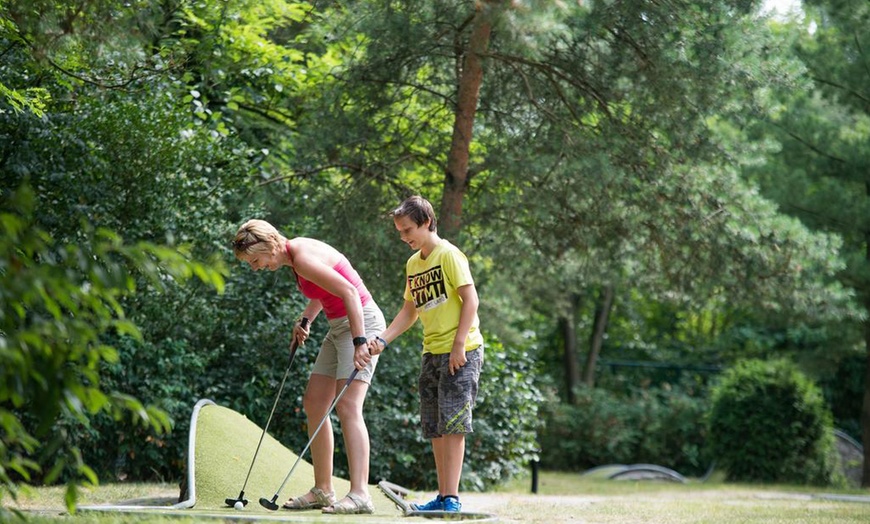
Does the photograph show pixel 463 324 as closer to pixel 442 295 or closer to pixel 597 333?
pixel 442 295

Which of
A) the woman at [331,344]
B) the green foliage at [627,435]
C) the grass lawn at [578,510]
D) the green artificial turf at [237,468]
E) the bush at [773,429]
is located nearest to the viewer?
the grass lawn at [578,510]

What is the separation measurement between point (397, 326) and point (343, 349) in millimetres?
306

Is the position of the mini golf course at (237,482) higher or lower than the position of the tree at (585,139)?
lower

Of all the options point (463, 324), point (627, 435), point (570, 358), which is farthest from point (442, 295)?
point (570, 358)

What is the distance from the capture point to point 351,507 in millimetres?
5004

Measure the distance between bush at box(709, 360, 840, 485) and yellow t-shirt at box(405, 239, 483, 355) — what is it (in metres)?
8.77

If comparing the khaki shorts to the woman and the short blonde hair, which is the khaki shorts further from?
the short blonde hair

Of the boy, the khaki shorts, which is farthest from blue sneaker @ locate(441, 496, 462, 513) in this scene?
the khaki shorts

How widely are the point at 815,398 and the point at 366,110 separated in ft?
23.8

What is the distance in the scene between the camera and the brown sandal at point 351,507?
4976 mm

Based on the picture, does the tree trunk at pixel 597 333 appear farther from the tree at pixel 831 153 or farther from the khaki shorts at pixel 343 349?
the khaki shorts at pixel 343 349

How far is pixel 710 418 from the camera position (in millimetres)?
13484

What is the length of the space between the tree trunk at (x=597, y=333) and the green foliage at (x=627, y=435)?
2.52 meters

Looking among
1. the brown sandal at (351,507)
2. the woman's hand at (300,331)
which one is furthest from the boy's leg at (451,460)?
the woman's hand at (300,331)
